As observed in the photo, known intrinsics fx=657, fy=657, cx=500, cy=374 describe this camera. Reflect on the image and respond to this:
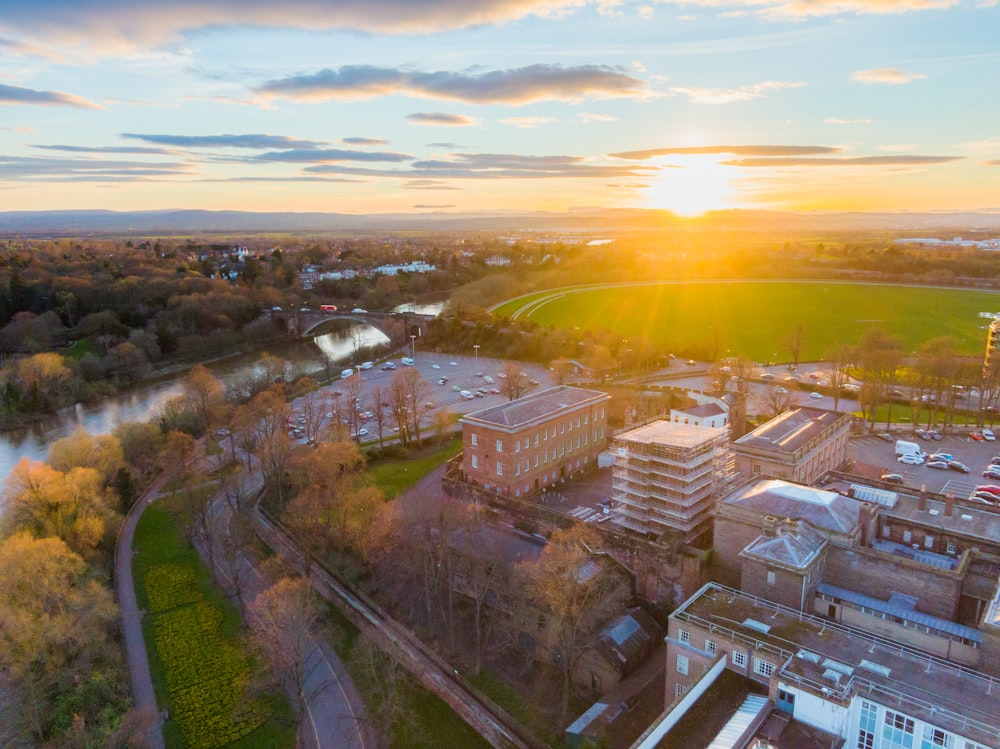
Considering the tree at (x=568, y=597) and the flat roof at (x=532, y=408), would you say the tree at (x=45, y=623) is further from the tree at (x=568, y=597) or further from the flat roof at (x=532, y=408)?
the flat roof at (x=532, y=408)

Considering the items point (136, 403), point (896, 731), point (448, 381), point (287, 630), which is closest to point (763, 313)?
point (448, 381)

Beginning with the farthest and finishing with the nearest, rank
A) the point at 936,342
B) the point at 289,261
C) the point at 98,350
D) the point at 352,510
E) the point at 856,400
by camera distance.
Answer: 1. the point at 289,261
2. the point at 98,350
3. the point at 936,342
4. the point at 856,400
5. the point at 352,510

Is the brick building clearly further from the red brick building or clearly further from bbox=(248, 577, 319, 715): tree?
bbox=(248, 577, 319, 715): tree

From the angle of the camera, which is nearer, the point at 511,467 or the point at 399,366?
the point at 511,467

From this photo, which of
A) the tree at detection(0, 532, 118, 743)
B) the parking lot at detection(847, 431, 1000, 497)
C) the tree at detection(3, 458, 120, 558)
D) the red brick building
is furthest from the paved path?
the parking lot at detection(847, 431, 1000, 497)

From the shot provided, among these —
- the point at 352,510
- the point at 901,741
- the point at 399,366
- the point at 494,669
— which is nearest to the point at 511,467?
the point at 352,510

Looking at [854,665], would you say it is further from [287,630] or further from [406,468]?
[406,468]

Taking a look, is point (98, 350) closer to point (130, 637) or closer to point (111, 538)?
point (111, 538)
